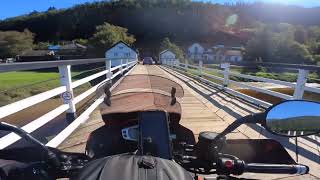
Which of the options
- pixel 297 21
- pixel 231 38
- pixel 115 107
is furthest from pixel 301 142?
pixel 297 21

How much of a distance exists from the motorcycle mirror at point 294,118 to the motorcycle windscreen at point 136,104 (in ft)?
2.21

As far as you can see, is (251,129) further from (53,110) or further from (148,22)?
(148,22)

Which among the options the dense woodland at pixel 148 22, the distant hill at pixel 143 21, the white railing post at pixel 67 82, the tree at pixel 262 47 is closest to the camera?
the white railing post at pixel 67 82

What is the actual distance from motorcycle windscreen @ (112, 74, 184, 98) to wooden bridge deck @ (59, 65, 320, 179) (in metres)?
0.15

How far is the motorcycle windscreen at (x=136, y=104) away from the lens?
2.24 m

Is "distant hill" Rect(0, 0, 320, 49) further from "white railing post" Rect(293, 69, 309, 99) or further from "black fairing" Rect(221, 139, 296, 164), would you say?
"black fairing" Rect(221, 139, 296, 164)

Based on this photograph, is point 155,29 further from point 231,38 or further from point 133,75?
point 133,75

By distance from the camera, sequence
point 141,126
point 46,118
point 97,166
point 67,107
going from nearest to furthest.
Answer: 1. point 97,166
2. point 141,126
3. point 46,118
4. point 67,107

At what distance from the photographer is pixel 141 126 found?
67.2 inches

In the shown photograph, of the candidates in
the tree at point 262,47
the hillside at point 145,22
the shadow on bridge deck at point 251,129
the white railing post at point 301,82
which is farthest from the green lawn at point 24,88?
the hillside at point 145,22

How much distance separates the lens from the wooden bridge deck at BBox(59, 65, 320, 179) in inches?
182

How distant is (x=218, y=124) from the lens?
6.89m

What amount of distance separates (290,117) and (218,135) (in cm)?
35

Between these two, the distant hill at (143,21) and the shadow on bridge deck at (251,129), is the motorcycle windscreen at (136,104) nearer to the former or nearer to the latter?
the shadow on bridge deck at (251,129)
